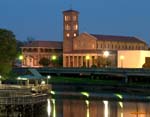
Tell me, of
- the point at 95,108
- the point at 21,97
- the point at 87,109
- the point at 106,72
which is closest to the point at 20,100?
the point at 21,97

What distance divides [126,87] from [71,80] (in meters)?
20.6

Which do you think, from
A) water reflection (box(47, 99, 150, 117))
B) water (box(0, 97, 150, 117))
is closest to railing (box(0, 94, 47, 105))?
water (box(0, 97, 150, 117))

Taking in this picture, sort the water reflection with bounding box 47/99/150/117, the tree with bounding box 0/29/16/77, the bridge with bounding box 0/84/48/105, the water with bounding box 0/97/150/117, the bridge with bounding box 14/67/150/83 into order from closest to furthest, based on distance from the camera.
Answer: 1. the bridge with bounding box 0/84/48/105
2. the water with bounding box 0/97/150/117
3. the water reflection with bounding box 47/99/150/117
4. the tree with bounding box 0/29/16/77
5. the bridge with bounding box 14/67/150/83

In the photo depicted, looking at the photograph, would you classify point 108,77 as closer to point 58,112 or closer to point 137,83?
point 137,83

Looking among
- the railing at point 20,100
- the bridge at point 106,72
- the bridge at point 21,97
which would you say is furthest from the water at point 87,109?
the bridge at point 106,72

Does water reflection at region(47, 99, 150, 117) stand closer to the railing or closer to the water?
the water

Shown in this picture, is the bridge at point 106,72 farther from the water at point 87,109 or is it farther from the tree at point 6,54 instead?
the water at point 87,109

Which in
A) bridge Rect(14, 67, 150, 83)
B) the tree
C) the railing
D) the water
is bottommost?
the water

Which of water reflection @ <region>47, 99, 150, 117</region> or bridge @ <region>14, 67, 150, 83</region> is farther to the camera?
bridge @ <region>14, 67, 150, 83</region>

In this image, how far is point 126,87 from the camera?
13238 centimetres

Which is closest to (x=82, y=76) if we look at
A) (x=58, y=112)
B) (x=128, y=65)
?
(x=128, y=65)

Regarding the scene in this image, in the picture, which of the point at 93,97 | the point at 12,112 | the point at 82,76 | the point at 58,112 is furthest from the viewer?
the point at 82,76

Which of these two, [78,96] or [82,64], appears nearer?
[78,96]

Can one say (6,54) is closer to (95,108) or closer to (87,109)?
(95,108)
